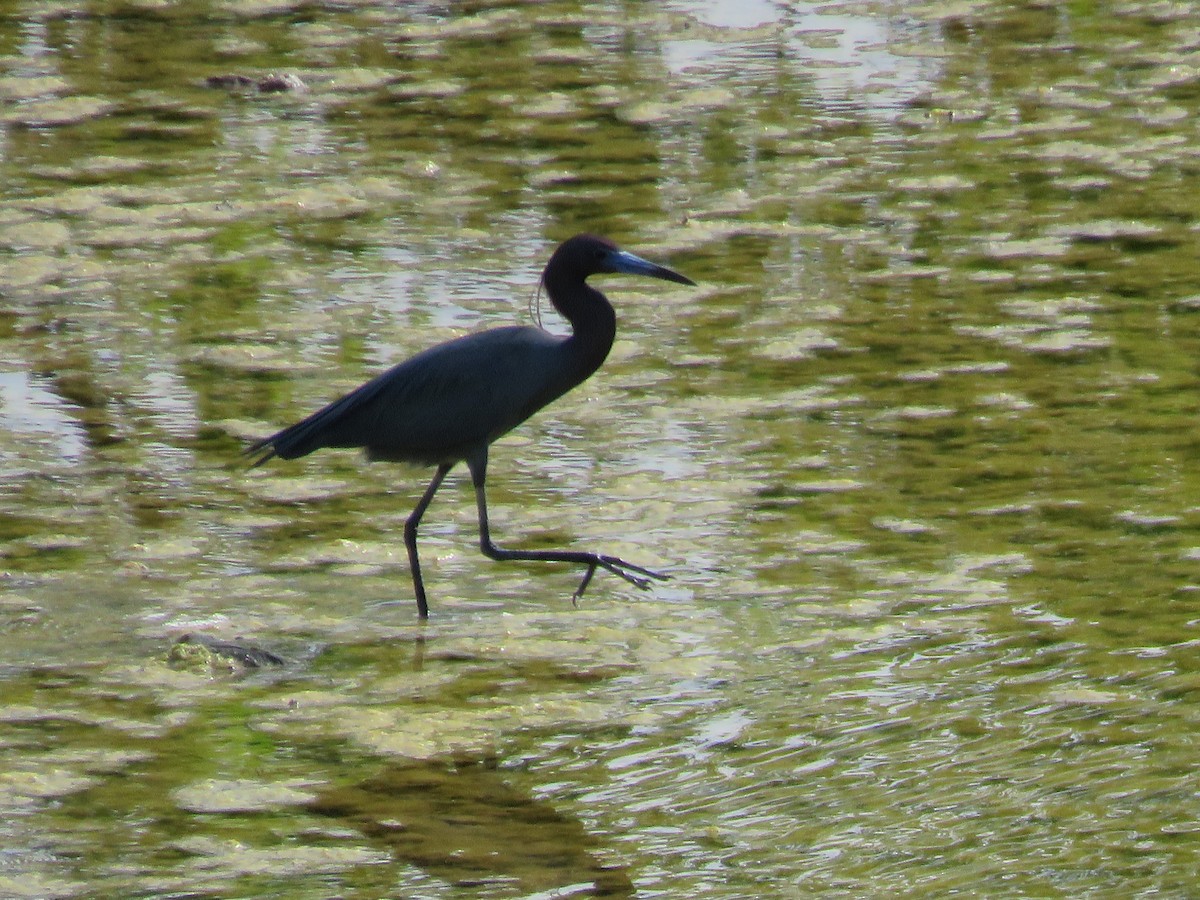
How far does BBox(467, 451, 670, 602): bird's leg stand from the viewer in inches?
212

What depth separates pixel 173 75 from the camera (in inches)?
408

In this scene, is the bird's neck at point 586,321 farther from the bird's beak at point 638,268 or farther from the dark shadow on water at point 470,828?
the dark shadow on water at point 470,828

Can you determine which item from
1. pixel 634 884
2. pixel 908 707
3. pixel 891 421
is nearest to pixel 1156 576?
pixel 908 707

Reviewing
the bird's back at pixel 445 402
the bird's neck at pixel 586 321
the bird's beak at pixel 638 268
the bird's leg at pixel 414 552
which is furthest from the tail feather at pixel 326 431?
the bird's beak at pixel 638 268

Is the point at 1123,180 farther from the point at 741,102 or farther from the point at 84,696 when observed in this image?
the point at 84,696

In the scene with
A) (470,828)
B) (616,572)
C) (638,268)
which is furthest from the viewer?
(638,268)

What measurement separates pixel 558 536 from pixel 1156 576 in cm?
157

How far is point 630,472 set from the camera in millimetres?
6238

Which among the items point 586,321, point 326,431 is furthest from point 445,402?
point 586,321

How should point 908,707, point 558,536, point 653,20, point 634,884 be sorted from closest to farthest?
1. point 634,884
2. point 908,707
3. point 558,536
4. point 653,20

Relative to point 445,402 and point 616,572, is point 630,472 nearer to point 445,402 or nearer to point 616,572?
point 445,402

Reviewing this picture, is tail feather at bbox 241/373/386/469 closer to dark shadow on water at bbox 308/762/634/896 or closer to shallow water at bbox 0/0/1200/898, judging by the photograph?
shallow water at bbox 0/0/1200/898

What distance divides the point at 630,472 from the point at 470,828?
81.0 inches

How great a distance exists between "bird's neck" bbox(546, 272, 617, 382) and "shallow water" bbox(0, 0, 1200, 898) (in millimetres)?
513
